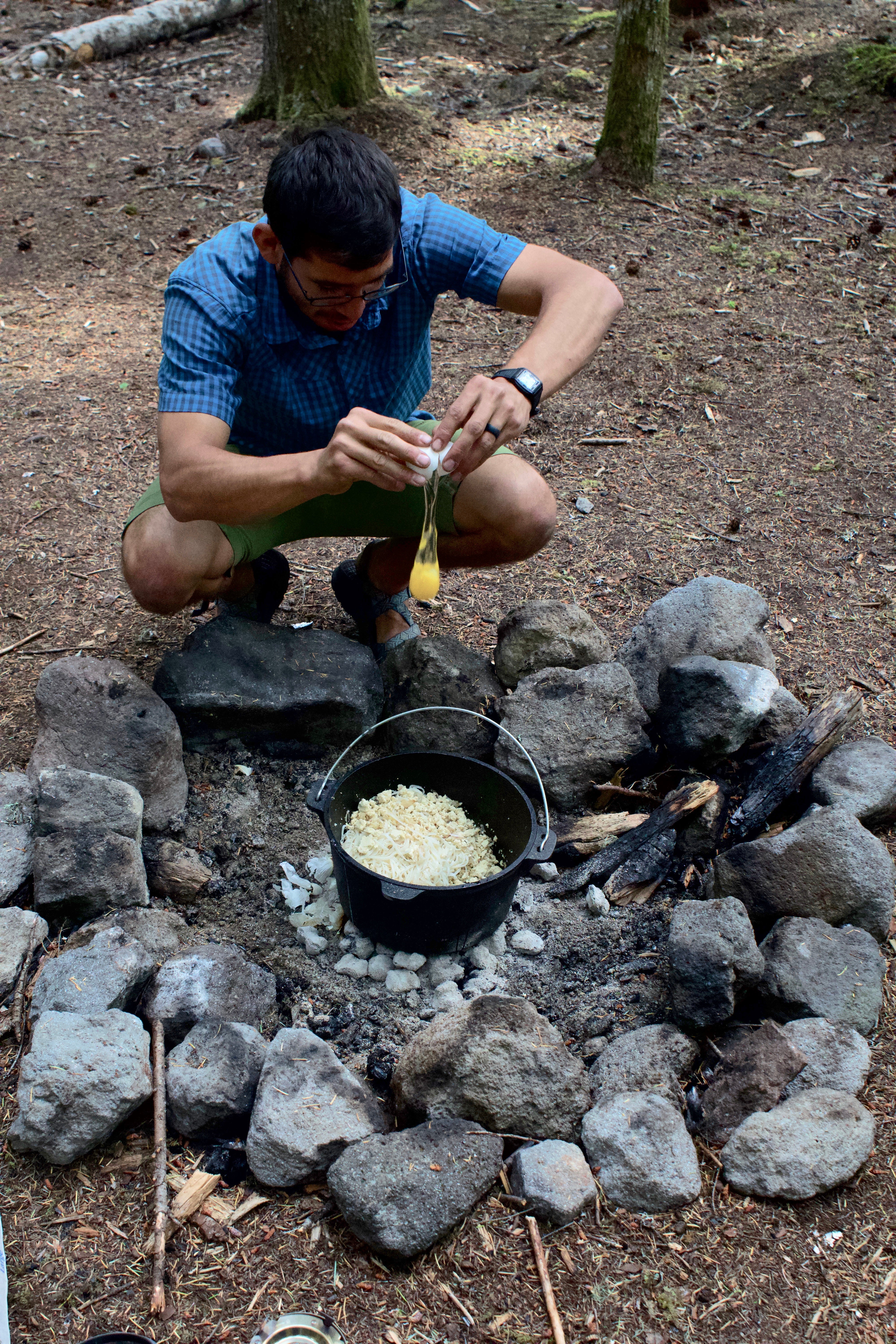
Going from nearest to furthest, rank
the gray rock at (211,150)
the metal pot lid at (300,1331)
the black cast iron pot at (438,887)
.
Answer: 1. the metal pot lid at (300,1331)
2. the black cast iron pot at (438,887)
3. the gray rock at (211,150)

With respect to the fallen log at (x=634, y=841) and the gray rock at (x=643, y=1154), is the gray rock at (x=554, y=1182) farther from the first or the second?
the fallen log at (x=634, y=841)

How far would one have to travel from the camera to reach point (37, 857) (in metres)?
2.67

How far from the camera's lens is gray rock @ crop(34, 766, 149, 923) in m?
2.65

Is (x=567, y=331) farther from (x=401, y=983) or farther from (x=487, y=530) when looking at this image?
(x=401, y=983)

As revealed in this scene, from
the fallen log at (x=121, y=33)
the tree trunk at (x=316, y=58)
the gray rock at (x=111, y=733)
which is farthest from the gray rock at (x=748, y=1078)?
the fallen log at (x=121, y=33)

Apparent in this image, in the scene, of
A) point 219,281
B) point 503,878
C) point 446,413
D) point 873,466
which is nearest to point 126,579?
point 219,281

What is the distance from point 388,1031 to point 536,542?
1742mm

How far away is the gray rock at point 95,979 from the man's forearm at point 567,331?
6.11 ft

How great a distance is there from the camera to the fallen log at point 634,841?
298cm

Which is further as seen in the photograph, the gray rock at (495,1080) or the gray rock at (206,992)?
the gray rock at (206,992)

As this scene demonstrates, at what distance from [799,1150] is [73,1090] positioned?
1.53m

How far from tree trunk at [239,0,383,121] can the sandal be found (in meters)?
5.73

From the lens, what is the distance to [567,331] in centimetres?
306

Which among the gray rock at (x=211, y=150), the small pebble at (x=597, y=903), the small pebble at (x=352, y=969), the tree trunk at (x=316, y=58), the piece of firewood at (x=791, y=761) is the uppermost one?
the tree trunk at (x=316, y=58)
